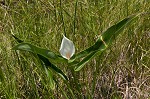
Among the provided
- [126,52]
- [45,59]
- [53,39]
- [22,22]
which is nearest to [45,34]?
[53,39]

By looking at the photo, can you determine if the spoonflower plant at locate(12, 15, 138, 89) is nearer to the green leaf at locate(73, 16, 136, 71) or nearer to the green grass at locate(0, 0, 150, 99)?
the green leaf at locate(73, 16, 136, 71)

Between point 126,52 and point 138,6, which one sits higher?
point 138,6

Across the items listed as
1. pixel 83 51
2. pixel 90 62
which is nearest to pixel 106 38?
pixel 83 51

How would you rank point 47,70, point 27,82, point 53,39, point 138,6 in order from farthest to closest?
point 138,6 → point 53,39 → point 27,82 → point 47,70

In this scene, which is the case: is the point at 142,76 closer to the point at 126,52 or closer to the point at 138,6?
the point at 126,52

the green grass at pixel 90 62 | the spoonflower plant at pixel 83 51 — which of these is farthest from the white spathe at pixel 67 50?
the green grass at pixel 90 62

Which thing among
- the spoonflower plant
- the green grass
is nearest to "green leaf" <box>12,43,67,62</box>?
the spoonflower plant

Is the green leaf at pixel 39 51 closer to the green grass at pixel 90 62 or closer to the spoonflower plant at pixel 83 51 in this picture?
the spoonflower plant at pixel 83 51

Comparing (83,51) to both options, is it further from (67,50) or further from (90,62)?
(90,62)
